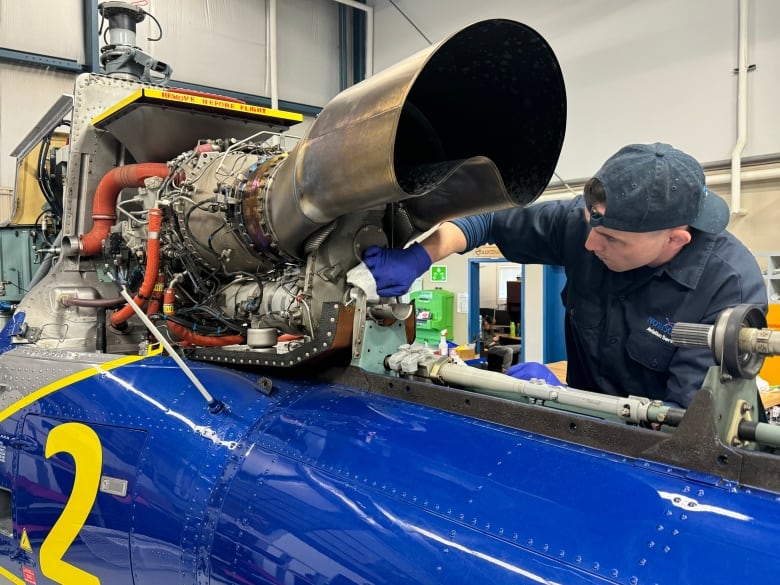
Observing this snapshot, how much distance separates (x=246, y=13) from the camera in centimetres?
981

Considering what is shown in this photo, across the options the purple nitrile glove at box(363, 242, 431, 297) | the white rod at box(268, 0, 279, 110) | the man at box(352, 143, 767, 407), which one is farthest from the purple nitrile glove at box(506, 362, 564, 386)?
the white rod at box(268, 0, 279, 110)

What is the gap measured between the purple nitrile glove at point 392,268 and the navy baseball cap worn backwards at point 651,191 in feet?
2.33

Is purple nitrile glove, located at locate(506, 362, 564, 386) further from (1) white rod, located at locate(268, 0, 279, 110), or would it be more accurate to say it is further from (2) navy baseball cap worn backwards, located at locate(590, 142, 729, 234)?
(1) white rod, located at locate(268, 0, 279, 110)

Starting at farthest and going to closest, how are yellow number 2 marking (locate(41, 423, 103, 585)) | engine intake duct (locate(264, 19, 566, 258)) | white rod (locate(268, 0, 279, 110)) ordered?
1. white rod (locate(268, 0, 279, 110))
2. yellow number 2 marking (locate(41, 423, 103, 585))
3. engine intake duct (locate(264, 19, 566, 258))

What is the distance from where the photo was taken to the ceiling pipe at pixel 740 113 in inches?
242

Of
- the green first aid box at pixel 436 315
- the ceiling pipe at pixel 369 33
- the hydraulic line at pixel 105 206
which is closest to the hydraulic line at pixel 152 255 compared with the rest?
the hydraulic line at pixel 105 206

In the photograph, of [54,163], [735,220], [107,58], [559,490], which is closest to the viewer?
[559,490]

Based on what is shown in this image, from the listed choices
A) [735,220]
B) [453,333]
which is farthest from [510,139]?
[453,333]

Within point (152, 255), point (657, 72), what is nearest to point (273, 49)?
point (657, 72)

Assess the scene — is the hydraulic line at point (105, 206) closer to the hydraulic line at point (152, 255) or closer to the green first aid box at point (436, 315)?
the hydraulic line at point (152, 255)

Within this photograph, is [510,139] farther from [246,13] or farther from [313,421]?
[246,13]

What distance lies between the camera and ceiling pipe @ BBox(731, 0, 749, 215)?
614 centimetres

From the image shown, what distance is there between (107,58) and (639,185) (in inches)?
144

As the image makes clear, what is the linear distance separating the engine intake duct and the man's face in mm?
294
